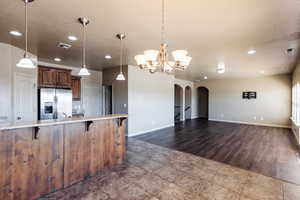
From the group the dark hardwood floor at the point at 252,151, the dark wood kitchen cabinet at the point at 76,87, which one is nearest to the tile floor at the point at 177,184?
the dark hardwood floor at the point at 252,151

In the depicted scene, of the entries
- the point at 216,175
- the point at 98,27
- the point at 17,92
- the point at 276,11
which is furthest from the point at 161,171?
the point at 17,92

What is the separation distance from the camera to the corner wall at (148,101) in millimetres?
5754

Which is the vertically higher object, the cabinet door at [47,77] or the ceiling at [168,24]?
the ceiling at [168,24]

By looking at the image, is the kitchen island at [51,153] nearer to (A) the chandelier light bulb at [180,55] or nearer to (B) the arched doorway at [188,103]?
(A) the chandelier light bulb at [180,55]

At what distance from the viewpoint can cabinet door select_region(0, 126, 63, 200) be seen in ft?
6.32

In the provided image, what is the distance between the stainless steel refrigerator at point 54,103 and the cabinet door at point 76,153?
298 centimetres

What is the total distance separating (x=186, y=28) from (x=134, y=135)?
4.27 m

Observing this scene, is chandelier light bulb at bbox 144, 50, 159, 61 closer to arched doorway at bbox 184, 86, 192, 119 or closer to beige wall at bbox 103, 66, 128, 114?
beige wall at bbox 103, 66, 128, 114

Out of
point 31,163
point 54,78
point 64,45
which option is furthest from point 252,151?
point 54,78

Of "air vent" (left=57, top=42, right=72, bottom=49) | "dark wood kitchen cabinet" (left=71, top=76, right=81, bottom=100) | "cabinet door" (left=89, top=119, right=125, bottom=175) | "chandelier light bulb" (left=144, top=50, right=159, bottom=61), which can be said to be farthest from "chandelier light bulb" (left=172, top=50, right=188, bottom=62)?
"dark wood kitchen cabinet" (left=71, top=76, right=81, bottom=100)

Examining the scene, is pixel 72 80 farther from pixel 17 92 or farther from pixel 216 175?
pixel 216 175

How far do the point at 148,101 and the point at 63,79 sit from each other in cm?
332

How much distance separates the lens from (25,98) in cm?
405

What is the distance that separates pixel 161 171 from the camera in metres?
3.01
